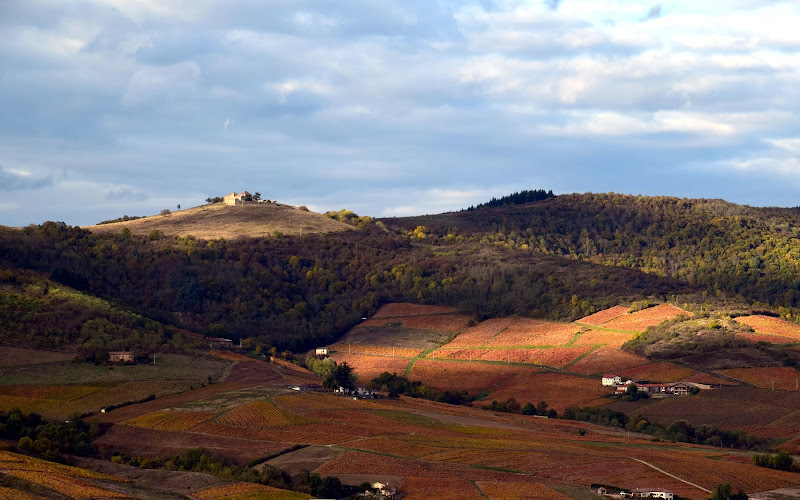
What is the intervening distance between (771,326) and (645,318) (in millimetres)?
17629

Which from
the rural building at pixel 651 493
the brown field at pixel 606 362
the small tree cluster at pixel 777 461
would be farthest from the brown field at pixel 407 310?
the rural building at pixel 651 493

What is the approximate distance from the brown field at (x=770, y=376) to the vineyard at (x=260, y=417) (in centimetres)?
5113

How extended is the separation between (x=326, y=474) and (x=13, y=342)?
5339 centimetres

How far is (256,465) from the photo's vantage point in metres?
83.9

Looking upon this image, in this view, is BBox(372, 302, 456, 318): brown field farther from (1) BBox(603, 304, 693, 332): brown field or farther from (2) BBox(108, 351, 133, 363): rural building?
(2) BBox(108, 351, 133, 363): rural building

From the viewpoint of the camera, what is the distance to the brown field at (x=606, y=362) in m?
133

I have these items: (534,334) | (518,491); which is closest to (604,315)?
(534,334)

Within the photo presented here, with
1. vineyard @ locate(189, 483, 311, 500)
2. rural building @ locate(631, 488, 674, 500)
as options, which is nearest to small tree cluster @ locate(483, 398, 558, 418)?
rural building @ locate(631, 488, 674, 500)

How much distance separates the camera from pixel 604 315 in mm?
157625

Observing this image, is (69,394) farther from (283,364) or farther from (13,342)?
(283,364)

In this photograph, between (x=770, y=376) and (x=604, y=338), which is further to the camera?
(x=604, y=338)

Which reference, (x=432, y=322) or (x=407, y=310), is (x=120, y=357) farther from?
(x=407, y=310)

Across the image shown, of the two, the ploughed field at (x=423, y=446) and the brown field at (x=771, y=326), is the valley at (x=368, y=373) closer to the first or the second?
the ploughed field at (x=423, y=446)

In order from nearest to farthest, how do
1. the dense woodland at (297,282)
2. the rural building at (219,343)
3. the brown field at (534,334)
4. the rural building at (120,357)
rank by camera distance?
the rural building at (120,357) → the rural building at (219,343) → the brown field at (534,334) → the dense woodland at (297,282)
